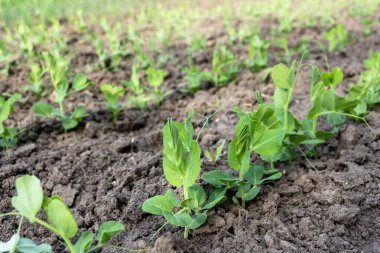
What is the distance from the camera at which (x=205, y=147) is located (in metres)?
2.30

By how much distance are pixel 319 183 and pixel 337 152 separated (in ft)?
1.27

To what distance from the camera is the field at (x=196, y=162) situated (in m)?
1.55

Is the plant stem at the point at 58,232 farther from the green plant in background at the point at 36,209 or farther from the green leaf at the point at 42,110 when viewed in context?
the green leaf at the point at 42,110

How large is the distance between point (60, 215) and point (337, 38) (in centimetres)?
362

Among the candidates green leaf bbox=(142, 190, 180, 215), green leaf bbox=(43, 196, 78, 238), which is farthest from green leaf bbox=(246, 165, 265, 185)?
green leaf bbox=(43, 196, 78, 238)

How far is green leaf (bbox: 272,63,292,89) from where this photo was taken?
6.13 ft

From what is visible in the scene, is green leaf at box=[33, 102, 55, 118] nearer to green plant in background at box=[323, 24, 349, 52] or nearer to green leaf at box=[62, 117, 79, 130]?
green leaf at box=[62, 117, 79, 130]

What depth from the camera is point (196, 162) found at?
1.54 meters

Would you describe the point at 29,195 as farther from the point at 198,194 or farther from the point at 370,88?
the point at 370,88

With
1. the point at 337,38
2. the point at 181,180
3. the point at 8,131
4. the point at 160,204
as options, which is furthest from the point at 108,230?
the point at 337,38

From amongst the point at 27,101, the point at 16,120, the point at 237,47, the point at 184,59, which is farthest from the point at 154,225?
the point at 237,47

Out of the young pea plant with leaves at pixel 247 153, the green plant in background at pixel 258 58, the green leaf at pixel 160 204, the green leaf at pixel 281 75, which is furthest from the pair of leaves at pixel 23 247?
the green plant in background at pixel 258 58

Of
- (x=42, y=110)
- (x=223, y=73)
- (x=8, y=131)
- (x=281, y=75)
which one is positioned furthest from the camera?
(x=223, y=73)

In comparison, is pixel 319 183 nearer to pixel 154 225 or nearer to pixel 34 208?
pixel 154 225
